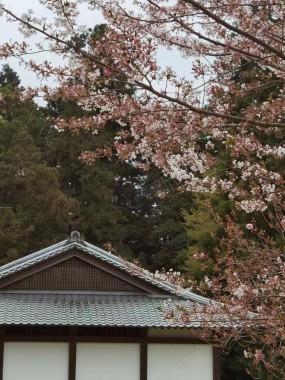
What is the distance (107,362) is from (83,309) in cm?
94

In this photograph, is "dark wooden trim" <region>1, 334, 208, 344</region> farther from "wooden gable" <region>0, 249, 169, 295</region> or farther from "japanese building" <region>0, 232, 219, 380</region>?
"wooden gable" <region>0, 249, 169, 295</region>

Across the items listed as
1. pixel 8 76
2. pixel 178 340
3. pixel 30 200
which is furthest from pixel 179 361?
pixel 8 76

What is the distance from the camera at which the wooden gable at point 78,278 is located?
459 inches

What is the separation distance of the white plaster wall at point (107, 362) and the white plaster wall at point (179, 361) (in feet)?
0.97

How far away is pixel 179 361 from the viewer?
10.9 m

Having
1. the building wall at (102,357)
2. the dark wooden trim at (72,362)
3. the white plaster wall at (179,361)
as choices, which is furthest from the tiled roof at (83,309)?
the white plaster wall at (179,361)

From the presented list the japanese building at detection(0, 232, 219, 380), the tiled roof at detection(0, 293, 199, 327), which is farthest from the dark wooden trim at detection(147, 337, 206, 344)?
the tiled roof at detection(0, 293, 199, 327)

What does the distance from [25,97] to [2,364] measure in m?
7.39

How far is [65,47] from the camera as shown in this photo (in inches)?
147

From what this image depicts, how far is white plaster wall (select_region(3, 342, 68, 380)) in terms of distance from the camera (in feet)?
34.8

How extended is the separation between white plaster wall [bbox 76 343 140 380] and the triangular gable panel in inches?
49.9

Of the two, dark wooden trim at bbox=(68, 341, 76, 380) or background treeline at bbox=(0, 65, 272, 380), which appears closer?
dark wooden trim at bbox=(68, 341, 76, 380)

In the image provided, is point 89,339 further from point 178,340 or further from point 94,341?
point 178,340

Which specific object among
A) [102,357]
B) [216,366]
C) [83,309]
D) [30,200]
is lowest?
[216,366]
